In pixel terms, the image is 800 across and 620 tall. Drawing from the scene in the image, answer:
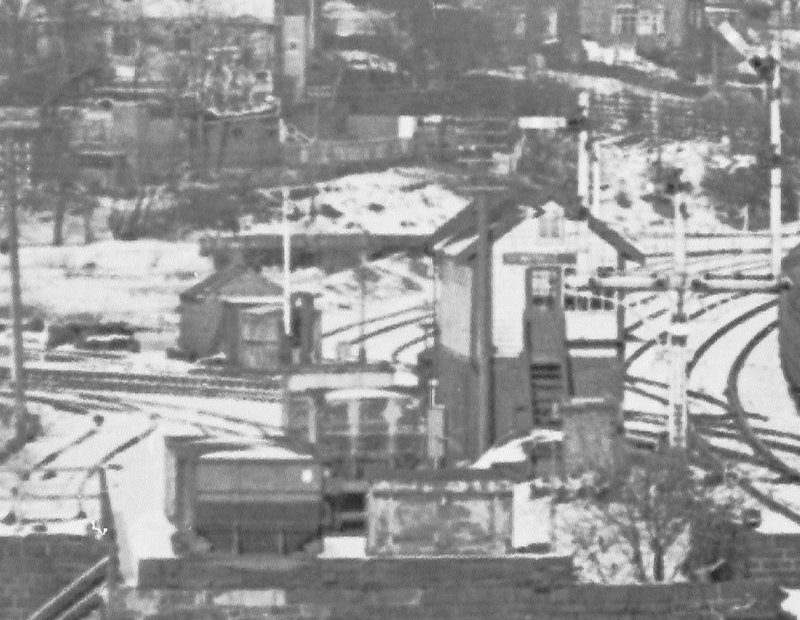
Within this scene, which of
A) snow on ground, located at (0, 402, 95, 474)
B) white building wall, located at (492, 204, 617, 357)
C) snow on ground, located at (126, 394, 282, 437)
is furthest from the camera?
snow on ground, located at (126, 394, 282, 437)

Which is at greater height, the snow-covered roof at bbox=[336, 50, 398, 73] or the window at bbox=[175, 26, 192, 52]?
the window at bbox=[175, 26, 192, 52]

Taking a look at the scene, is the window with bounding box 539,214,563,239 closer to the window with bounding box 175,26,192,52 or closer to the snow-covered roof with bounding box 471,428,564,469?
the snow-covered roof with bounding box 471,428,564,469

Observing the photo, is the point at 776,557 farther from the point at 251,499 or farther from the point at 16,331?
the point at 16,331

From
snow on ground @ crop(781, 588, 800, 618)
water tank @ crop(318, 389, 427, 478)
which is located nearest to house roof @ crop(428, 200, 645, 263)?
water tank @ crop(318, 389, 427, 478)

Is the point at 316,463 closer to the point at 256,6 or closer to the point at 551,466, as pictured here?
the point at 551,466

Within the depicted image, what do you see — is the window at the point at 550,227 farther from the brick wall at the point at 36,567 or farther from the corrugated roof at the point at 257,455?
the corrugated roof at the point at 257,455

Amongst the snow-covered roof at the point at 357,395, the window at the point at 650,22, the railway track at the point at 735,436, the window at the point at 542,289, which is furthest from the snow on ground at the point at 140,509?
the window at the point at 650,22

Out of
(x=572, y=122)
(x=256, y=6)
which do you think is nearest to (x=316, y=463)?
(x=572, y=122)

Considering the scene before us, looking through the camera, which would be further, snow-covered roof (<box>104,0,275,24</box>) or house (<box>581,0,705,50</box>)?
house (<box>581,0,705,50</box>)
